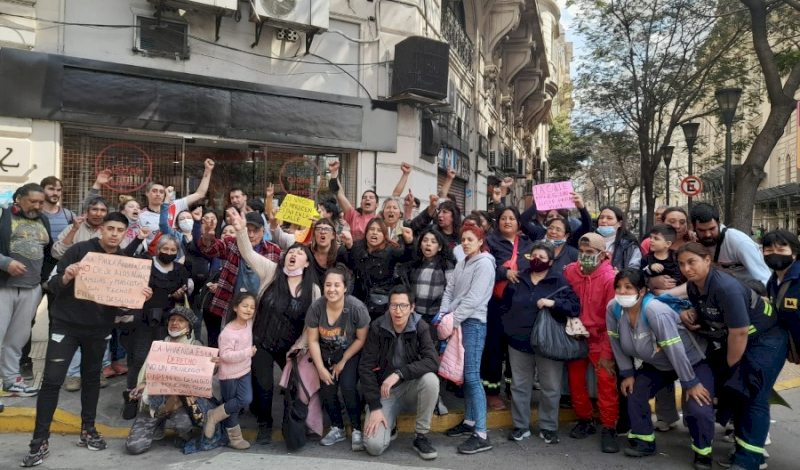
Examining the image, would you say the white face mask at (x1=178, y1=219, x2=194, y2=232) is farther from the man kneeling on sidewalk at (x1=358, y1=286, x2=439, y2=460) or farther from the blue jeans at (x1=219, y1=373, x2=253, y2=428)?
the man kneeling on sidewalk at (x1=358, y1=286, x2=439, y2=460)

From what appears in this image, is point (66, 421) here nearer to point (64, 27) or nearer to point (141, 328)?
point (141, 328)

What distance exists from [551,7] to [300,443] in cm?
3883

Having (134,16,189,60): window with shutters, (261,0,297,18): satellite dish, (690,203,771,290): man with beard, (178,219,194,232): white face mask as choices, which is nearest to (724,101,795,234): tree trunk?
(690,203,771,290): man with beard

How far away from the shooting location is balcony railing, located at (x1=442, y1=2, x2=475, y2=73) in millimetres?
14055

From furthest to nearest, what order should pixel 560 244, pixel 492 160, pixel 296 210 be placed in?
pixel 492 160 → pixel 296 210 → pixel 560 244

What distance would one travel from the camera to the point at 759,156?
10.2m

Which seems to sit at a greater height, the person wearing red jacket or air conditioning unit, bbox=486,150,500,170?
air conditioning unit, bbox=486,150,500,170

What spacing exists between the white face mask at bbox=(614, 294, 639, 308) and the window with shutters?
7.66 m

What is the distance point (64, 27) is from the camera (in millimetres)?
8055

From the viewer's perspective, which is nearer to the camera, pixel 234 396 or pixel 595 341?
pixel 234 396

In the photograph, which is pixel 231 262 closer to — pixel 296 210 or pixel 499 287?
pixel 296 210

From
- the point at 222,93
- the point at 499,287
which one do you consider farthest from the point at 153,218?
the point at 222,93

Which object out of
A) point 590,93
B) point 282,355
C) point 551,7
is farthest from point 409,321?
point 551,7

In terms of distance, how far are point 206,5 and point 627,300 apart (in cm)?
757
